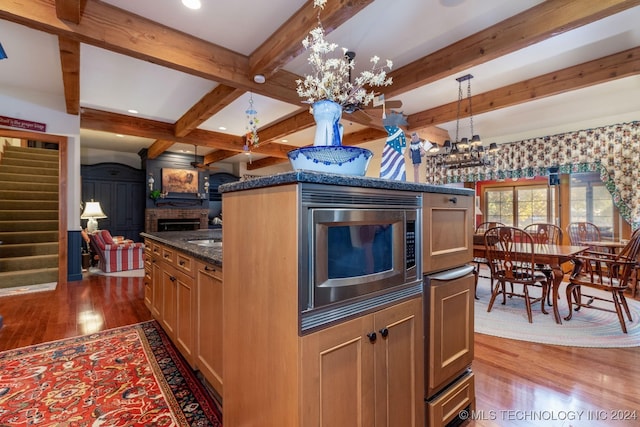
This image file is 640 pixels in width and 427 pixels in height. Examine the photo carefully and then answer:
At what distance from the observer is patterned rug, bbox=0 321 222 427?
155 cm

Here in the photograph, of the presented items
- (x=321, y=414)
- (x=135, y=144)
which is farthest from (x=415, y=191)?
(x=135, y=144)

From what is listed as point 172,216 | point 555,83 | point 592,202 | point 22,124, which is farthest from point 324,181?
point 172,216

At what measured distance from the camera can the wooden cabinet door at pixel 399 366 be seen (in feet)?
3.53

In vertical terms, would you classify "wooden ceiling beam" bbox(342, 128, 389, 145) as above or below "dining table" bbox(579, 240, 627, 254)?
above

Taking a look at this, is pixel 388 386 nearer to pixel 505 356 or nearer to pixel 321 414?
pixel 321 414

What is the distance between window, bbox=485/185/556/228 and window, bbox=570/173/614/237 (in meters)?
0.32

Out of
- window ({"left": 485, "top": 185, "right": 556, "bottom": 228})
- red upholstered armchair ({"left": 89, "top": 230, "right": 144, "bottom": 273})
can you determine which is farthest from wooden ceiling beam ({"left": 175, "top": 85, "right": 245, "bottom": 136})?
window ({"left": 485, "top": 185, "right": 556, "bottom": 228})

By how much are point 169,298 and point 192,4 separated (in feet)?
7.53

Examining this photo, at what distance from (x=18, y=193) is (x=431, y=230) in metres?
7.77

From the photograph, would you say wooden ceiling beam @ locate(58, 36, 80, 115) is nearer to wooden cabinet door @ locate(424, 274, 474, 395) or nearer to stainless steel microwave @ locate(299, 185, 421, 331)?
stainless steel microwave @ locate(299, 185, 421, 331)

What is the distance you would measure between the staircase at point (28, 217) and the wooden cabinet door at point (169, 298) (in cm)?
348

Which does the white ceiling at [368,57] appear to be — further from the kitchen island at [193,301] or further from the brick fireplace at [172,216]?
the brick fireplace at [172,216]

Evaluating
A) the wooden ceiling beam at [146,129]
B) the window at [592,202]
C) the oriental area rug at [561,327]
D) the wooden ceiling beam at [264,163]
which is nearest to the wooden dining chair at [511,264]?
the oriental area rug at [561,327]

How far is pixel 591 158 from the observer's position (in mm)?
4527
